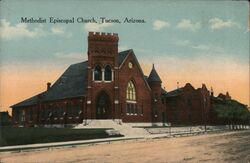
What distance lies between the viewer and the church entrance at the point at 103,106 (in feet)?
100

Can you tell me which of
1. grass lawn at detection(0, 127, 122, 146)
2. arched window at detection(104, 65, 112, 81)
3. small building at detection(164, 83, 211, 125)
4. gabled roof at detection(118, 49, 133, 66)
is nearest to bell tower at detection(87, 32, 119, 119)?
arched window at detection(104, 65, 112, 81)

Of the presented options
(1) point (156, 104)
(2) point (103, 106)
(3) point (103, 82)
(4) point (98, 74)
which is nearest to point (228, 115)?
(1) point (156, 104)

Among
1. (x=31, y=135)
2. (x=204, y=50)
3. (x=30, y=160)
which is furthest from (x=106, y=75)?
(x=30, y=160)

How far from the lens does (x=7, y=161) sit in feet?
44.6

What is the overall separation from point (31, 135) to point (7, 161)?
4.63 metres

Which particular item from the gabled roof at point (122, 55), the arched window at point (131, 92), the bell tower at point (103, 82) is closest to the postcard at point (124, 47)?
the gabled roof at point (122, 55)

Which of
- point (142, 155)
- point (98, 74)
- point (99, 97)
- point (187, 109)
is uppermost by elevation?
point (98, 74)

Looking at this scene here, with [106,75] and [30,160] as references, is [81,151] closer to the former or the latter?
[30,160]

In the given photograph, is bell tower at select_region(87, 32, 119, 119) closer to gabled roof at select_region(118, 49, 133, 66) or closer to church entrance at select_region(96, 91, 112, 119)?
church entrance at select_region(96, 91, 112, 119)

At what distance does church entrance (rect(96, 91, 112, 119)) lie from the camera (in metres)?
30.6

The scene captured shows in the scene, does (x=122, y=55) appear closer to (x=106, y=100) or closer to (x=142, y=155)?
(x=106, y=100)

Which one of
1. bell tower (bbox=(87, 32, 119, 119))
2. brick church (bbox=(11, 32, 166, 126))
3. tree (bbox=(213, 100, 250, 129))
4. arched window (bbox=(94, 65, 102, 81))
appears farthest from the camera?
tree (bbox=(213, 100, 250, 129))

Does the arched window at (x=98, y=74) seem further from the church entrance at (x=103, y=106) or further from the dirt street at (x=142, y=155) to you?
the dirt street at (x=142, y=155)

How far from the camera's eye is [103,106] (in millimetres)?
31266
